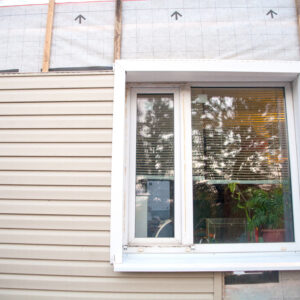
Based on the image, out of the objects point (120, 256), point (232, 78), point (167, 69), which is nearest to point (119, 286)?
point (120, 256)

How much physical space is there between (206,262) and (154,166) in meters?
0.90

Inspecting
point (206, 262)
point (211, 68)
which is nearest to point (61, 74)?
point (211, 68)

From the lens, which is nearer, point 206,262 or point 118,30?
point 206,262

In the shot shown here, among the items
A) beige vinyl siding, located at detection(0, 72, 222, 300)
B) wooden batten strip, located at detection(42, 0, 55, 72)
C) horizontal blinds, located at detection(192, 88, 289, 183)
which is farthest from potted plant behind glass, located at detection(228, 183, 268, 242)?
wooden batten strip, located at detection(42, 0, 55, 72)

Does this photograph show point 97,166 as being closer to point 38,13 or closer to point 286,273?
point 38,13

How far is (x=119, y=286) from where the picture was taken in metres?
1.89

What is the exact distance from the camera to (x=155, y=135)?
2.18 meters

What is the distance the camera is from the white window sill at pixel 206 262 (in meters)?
1.80

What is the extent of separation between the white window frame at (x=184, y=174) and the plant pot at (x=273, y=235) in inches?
1.7

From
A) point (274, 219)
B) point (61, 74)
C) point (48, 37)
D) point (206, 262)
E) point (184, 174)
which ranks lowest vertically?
point (206, 262)

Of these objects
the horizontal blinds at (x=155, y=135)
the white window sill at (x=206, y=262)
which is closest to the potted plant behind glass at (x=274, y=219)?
the white window sill at (x=206, y=262)

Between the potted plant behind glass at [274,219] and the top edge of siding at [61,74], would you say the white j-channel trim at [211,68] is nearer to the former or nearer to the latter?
the top edge of siding at [61,74]

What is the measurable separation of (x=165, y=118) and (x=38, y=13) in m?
1.63

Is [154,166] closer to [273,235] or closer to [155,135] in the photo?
[155,135]
